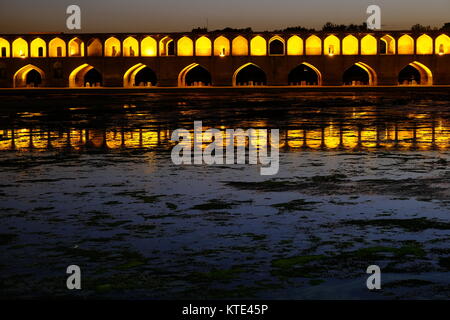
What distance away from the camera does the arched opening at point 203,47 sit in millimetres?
33969

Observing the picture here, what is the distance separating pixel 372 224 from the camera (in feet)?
11.4

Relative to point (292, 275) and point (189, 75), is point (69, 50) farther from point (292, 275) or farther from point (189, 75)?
point (292, 275)

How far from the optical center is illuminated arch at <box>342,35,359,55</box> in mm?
33781

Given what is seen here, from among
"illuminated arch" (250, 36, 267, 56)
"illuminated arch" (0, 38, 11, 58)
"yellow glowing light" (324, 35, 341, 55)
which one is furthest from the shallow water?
"illuminated arch" (0, 38, 11, 58)

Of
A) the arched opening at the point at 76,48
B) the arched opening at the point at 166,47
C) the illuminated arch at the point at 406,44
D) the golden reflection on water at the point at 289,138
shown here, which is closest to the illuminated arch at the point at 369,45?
the illuminated arch at the point at 406,44

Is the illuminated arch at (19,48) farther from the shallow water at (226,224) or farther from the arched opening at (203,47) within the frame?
the shallow water at (226,224)

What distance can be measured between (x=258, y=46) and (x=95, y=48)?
7369mm

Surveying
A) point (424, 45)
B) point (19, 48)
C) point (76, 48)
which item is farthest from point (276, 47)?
point (19, 48)

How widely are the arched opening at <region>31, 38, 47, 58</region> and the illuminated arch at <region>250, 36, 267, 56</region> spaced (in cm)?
925

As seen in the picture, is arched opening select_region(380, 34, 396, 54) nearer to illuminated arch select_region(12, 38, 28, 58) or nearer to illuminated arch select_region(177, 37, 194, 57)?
illuminated arch select_region(177, 37, 194, 57)

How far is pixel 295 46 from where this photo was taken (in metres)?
33.7

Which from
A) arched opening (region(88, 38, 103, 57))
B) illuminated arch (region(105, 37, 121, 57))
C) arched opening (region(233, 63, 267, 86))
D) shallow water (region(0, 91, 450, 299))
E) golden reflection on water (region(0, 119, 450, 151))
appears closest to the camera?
shallow water (region(0, 91, 450, 299))

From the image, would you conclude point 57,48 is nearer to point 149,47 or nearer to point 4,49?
point 4,49
